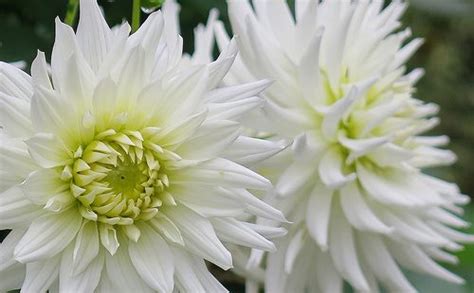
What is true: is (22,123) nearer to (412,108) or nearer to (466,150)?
(412,108)

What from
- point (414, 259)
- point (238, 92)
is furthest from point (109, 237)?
point (414, 259)

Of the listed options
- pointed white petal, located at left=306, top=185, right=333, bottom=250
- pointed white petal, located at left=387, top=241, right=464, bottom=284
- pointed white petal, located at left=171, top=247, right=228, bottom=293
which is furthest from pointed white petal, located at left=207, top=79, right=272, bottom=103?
pointed white petal, located at left=387, top=241, right=464, bottom=284

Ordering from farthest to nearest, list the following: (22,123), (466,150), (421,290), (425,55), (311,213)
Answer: (466,150)
(425,55)
(421,290)
(311,213)
(22,123)

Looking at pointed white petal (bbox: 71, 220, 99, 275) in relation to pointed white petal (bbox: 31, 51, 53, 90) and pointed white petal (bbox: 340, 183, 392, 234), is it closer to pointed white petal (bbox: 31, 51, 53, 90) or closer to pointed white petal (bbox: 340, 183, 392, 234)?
pointed white petal (bbox: 31, 51, 53, 90)

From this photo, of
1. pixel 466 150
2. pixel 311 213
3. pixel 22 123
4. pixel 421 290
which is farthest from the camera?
pixel 466 150

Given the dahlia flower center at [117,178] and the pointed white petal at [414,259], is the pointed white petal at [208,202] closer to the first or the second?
the dahlia flower center at [117,178]

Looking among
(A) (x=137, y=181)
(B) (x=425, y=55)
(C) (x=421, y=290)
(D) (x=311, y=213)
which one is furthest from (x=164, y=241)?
(B) (x=425, y=55)

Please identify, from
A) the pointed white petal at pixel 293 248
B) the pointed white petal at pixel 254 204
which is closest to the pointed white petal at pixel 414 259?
the pointed white petal at pixel 293 248
